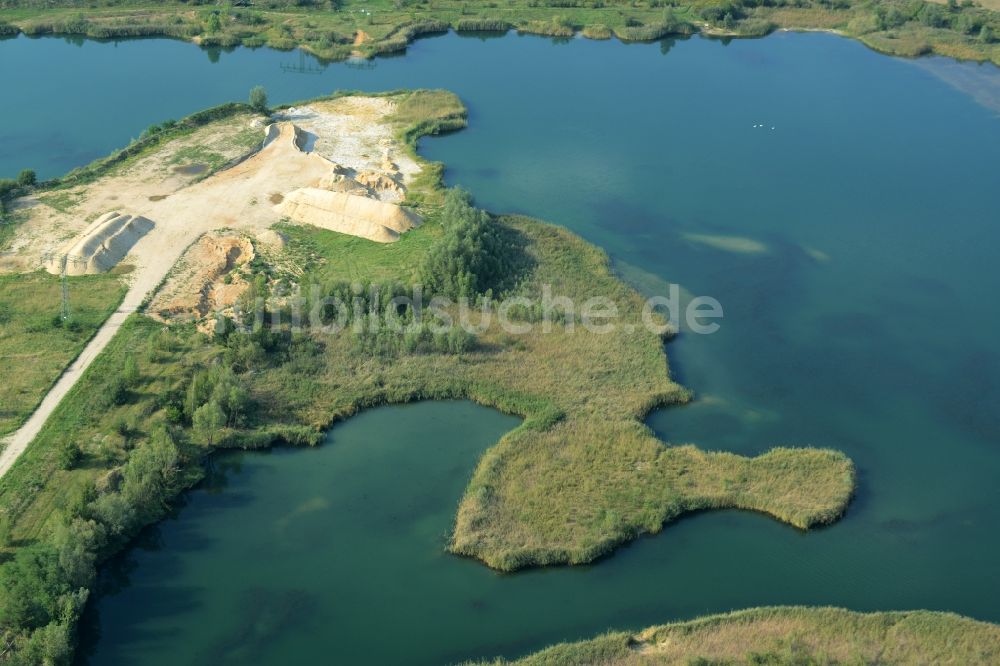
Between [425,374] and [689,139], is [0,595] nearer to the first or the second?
[425,374]

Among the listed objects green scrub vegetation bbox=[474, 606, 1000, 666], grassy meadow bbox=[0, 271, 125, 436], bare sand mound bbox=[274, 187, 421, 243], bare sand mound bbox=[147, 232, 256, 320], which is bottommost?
green scrub vegetation bbox=[474, 606, 1000, 666]

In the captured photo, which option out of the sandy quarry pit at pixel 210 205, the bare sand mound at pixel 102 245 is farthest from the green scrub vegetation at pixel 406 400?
the bare sand mound at pixel 102 245

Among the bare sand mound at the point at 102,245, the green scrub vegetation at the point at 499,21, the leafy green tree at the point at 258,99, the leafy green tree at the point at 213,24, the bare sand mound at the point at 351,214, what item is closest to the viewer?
the bare sand mound at the point at 102,245

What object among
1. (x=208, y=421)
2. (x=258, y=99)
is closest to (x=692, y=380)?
(x=208, y=421)

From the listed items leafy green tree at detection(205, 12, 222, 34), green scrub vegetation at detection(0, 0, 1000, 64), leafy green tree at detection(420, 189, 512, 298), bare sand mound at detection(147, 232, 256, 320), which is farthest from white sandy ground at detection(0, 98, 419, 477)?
leafy green tree at detection(205, 12, 222, 34)

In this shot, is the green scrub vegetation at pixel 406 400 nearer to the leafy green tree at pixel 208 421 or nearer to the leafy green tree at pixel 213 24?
the leafy green tree at pixel 208 421

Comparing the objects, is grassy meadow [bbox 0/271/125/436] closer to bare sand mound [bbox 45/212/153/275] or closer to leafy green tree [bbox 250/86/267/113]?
bare sand mound [bbox 45/212/153/275]
